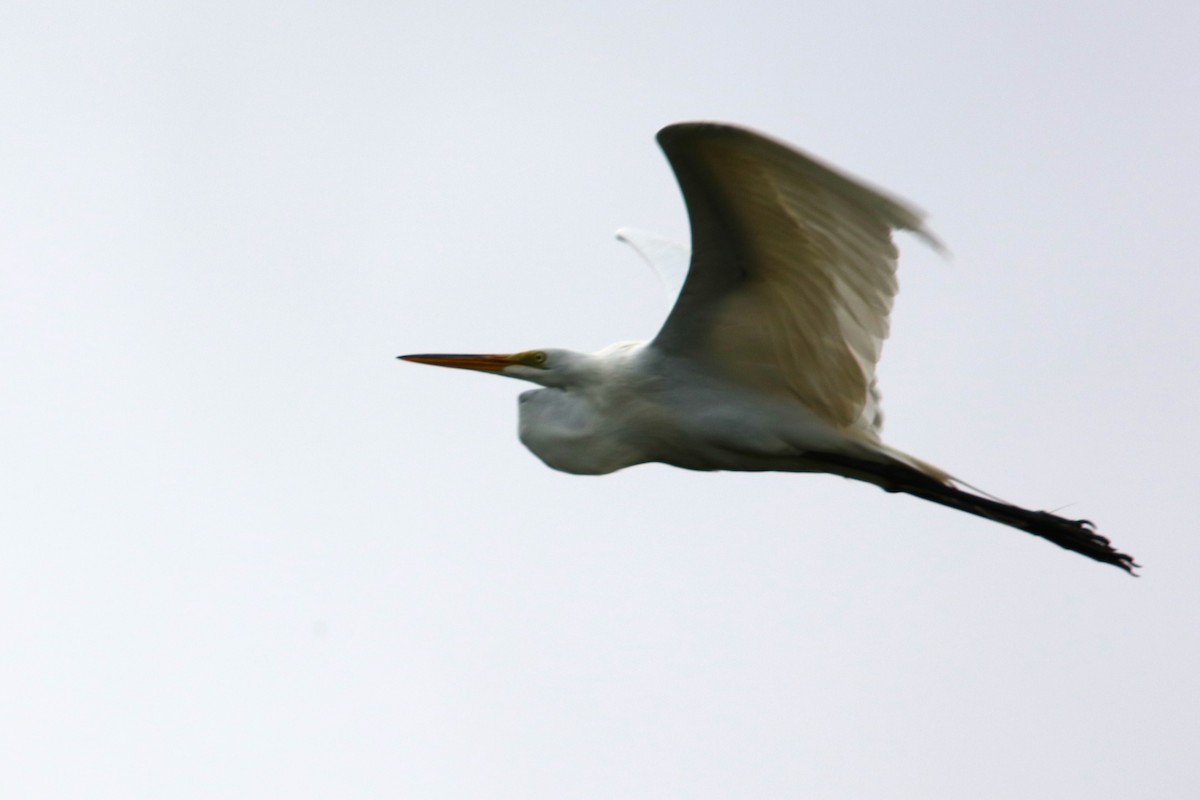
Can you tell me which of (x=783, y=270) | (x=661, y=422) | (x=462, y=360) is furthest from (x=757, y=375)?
(x=462, y=360)

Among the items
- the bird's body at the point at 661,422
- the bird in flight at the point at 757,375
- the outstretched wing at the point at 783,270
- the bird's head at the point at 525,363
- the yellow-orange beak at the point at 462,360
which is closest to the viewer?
the outstretched wing at the point at 783,270

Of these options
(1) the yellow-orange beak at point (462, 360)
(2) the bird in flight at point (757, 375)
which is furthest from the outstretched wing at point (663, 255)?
(2) the bird in flight at point (757, 375)

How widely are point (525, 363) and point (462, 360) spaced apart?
0.44m

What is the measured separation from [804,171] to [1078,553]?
2959 mm

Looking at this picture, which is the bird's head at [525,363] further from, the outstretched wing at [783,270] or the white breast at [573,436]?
the outstretched wing at [783,270]

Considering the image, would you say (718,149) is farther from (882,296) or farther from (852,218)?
(882,296)

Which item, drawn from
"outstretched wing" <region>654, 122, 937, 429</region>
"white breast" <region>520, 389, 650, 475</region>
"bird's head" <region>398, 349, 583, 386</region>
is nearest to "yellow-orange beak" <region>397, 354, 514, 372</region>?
"bird's head" <region>398, 349, 583, 386</region>

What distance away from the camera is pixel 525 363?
883 cm

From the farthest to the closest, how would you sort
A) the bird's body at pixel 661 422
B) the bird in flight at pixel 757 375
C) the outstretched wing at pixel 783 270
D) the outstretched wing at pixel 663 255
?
the outstretched wing at pixel 663 255 → the bird's body at pixel 661 422 → the bird in flight at pixel 757 375 → the outstretched wing at pixel 783 270

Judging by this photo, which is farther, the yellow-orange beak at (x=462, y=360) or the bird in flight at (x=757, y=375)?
the yellow-orange beak at (x=462, y=360)

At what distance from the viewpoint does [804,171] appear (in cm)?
693

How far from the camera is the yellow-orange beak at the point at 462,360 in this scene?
902 cm

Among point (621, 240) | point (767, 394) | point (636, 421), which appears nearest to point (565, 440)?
point (636, 421)

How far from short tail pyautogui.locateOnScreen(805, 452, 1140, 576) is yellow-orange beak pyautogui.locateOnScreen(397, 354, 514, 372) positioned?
64.8 inches
